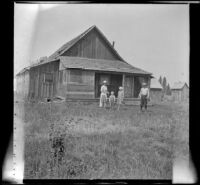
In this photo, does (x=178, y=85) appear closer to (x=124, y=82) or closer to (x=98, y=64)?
(x=124, y=82)

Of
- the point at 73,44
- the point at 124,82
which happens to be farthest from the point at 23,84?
the point at 124,82

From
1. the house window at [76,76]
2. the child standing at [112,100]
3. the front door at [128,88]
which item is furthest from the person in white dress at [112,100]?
the house window at [76,76]

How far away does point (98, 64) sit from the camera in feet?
9.29

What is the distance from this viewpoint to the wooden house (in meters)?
2.74

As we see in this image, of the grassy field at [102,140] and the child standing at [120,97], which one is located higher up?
the child standing at [120,97]

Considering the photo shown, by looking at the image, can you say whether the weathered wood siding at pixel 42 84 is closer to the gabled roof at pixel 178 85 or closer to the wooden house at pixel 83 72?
the wooden house at pixel 83 72

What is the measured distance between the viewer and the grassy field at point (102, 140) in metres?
2.58

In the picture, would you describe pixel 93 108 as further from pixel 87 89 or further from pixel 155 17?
pixel 155 17

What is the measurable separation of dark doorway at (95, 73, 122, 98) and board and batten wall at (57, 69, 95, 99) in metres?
0.05

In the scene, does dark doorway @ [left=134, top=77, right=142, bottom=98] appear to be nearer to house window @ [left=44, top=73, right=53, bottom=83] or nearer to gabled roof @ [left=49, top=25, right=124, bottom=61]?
gabled roof @ [left=49, top=25, right=124, bottom=61]

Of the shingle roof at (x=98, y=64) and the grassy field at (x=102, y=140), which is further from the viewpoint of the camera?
the shingle roof at (x=98, y=64)

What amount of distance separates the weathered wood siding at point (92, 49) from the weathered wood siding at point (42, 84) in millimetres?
276

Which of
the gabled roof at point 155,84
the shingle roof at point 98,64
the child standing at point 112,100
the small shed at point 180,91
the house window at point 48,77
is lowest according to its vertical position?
the child standing at point 112,100

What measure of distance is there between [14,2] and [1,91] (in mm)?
984
